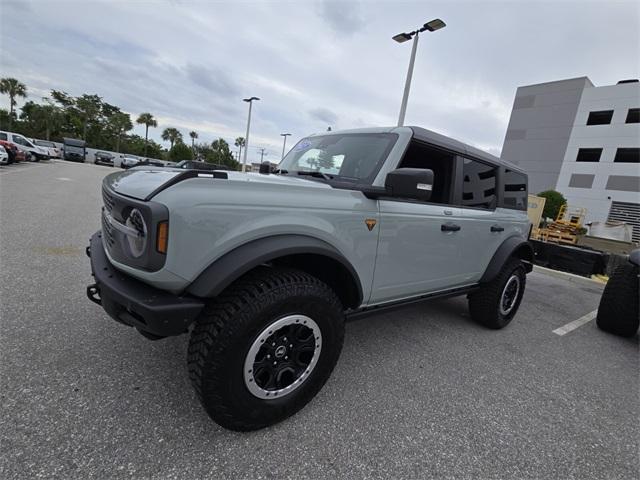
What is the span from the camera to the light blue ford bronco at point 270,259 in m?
1.47

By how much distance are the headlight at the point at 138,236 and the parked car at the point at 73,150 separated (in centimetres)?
3866

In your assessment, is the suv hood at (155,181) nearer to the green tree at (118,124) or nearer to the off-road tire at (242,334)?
the off-road tire at (242,334)

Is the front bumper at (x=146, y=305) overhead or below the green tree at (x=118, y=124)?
below

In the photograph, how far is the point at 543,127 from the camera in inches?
1371

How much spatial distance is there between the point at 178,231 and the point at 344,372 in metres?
1.64

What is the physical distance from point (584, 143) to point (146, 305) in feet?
137

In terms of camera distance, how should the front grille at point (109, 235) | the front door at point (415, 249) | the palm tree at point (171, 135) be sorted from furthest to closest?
1. the palm tree at point (171, 135)
2. the front door at point (415, 249)
3. the front grille at point (109, 235)

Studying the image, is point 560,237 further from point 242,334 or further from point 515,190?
point 242,334

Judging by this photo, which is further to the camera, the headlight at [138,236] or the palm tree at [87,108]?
the palm tree at [87,108]

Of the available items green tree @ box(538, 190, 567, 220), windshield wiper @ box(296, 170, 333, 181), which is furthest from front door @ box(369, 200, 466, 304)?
green tree @ box(538, 190, 567, 220)

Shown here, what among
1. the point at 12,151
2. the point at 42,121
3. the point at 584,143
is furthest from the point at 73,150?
the point at 584,143

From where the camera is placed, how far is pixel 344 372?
243 cm

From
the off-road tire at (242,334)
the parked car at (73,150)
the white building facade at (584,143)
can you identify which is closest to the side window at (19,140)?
the parked car at (73,150)

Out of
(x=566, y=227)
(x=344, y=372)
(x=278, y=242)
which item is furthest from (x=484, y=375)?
(x=566, y=227)
